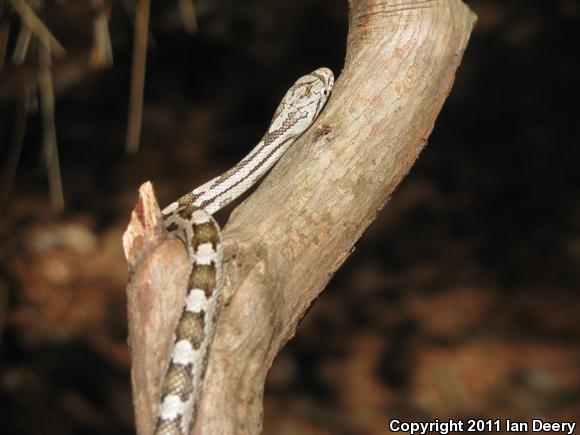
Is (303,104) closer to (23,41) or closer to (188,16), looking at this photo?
(23,41)

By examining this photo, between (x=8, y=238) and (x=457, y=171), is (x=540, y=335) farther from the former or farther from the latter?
(x=8, y=238)

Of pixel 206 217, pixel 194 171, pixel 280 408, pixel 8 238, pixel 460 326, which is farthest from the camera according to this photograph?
pixel 194 171

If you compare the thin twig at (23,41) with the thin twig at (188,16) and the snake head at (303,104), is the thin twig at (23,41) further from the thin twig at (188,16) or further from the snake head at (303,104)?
the thin twig at (188,16)

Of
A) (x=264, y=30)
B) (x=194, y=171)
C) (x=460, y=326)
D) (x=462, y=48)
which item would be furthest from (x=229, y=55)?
(x=462, y=48)

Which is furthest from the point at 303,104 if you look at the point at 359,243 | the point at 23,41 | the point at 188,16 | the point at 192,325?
the point at 359,243

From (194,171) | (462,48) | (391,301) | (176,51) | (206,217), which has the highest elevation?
(176,51)

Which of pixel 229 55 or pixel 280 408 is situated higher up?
pixel 229 55

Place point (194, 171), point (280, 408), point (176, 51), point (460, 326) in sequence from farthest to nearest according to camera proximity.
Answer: point (176, 51)
point (194, 171)
point (460, 326)
point (280, 408)
